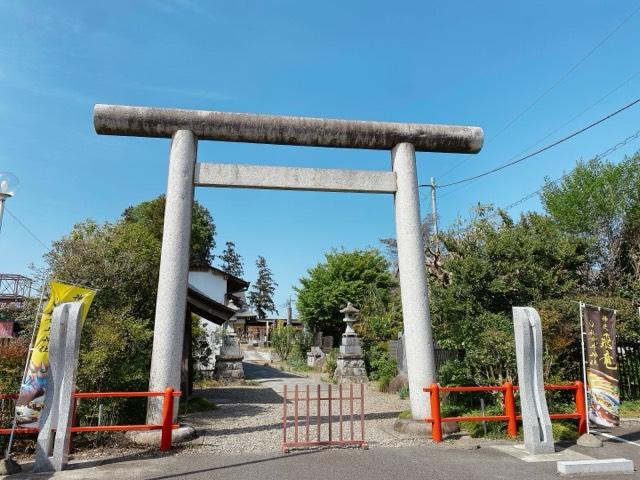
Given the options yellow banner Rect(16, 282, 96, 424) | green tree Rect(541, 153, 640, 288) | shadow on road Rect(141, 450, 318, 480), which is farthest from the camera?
green tree Rect(541, 153, 640, 288)

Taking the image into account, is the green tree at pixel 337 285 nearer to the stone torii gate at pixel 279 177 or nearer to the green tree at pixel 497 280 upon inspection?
the green tree at pixel 497 280

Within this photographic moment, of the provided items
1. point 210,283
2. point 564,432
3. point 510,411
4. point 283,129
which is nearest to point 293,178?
point 283,129

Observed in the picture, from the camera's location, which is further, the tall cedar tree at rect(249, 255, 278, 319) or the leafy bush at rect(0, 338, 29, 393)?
the tall cedar tree at rect(249, 255, 278, 319)

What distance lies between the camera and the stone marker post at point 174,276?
7.61m

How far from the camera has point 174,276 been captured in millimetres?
7863

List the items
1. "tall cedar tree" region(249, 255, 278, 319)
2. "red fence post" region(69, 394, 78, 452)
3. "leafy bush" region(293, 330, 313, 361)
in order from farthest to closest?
"tall cedar tree" region(249, 255, 278, 319) → "leafy bush" region(293, 330, 313, 361) → "red fence post" region(69, 394, 78, 452)

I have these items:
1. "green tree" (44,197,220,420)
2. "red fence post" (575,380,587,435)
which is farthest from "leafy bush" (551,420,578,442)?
"green tree" (44,197,220,420)

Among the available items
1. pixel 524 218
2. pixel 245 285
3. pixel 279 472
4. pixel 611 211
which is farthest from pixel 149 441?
pixel 245 285

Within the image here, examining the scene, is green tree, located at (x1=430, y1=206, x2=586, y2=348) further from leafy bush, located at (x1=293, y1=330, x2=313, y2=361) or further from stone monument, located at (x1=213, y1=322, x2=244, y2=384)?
leafy bush, located at (x1=293, y1=330, x2=313, y2=361)

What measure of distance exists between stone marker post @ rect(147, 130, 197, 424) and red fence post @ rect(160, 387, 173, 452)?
561 mm

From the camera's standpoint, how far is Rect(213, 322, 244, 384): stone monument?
1794 centimetres

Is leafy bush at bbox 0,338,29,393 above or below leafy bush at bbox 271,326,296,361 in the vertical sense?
below

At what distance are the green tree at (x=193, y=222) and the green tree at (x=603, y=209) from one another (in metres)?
19.9

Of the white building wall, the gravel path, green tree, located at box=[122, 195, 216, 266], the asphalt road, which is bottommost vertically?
the asphalt road
